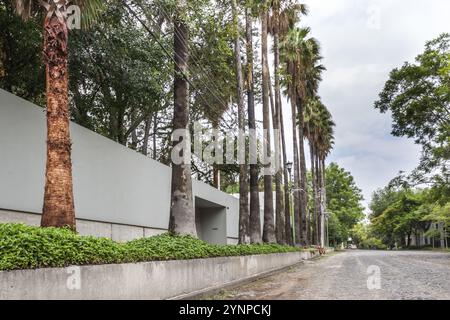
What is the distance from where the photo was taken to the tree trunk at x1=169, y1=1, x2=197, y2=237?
1402cm

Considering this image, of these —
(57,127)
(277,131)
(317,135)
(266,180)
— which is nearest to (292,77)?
(277,131)

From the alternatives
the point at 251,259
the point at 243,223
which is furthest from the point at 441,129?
the point at 251,259

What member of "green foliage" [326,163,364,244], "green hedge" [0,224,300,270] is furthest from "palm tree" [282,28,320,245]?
"green foliage" [326,163,364,244]

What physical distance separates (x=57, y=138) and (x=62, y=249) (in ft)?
8.92

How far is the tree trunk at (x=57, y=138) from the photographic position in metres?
8.97

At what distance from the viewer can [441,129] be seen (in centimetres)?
3234

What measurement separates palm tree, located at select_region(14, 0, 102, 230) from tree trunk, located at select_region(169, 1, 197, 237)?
195 inches

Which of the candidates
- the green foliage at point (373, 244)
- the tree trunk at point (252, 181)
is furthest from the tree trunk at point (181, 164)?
the green foliage at point (373, 244)

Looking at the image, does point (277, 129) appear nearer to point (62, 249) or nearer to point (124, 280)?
point (124, 280)

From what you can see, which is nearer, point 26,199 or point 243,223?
point 26,199

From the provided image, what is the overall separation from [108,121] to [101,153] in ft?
32.9

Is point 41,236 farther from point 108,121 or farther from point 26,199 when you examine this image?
point 108,121

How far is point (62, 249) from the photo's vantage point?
7.28 meters

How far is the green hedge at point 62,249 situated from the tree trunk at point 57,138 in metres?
0.76
